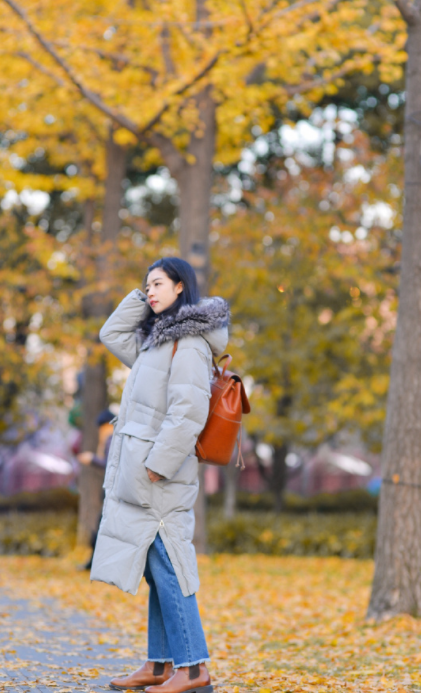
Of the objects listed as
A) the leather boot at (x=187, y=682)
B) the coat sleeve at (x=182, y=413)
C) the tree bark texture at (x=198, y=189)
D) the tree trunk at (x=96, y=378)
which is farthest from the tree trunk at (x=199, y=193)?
the leather boot at (x=187, y=682)

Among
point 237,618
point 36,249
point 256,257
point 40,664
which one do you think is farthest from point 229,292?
point 40,664

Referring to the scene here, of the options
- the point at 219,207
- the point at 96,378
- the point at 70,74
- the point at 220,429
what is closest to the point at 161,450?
the point at 220,429

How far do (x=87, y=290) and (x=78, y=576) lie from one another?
450 cm

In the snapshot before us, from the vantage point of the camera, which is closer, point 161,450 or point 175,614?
point 161,450

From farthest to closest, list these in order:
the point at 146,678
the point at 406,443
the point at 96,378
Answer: the point at 96,378 < the point at 406,443 < the point at 146,678

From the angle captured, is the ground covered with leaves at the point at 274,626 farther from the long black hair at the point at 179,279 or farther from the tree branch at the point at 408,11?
the tree branch at the point at 408,11

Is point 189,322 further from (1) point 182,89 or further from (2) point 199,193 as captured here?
(2) point 199,193

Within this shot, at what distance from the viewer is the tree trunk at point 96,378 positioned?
12.6 metres

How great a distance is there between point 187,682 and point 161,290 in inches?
69.3

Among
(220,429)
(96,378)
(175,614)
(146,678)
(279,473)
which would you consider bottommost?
(146,678)

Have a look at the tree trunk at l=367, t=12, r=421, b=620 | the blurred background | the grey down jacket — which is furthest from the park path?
the blurred background

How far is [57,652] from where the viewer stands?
15.8 feet

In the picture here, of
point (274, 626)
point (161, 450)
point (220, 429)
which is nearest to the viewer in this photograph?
point (161, 450)

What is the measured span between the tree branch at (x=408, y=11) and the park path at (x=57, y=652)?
4.83 m
